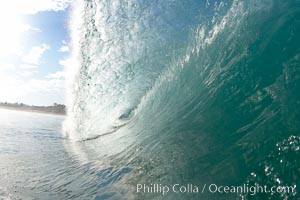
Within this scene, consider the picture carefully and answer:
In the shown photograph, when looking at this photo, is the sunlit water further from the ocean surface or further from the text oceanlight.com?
the text oceanlight.com

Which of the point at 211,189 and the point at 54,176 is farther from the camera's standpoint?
the point at 54,176

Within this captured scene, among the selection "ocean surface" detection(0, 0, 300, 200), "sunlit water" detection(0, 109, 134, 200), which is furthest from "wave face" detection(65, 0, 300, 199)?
"sunlit water" detection(0, 109, 134, 200)

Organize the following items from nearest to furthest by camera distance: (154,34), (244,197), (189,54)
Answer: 1. (244,197)
2. (189,54)
3. (154,34)

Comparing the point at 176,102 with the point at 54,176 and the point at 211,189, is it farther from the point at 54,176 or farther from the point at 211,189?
the point at 211,189

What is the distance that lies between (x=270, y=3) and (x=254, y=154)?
18.5ft

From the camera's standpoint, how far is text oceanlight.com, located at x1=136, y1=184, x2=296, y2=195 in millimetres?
5145

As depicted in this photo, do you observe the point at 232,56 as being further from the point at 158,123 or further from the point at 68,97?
the point at 68,97

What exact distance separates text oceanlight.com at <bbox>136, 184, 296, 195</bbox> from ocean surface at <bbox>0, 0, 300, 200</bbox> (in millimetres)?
72

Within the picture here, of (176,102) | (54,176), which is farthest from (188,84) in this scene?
(54,176)

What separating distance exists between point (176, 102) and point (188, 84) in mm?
747

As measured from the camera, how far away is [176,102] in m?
11.1

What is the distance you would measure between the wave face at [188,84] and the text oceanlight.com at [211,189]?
16cm

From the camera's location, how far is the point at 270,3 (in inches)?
380

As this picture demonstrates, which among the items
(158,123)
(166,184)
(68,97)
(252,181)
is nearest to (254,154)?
(252,181)
